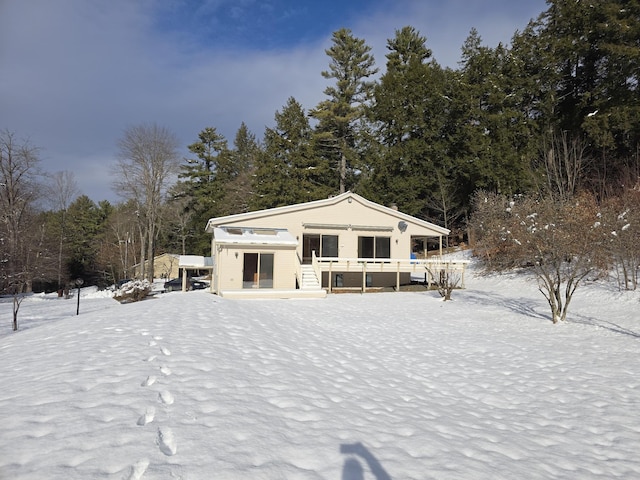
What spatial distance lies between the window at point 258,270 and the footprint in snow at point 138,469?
1468cm

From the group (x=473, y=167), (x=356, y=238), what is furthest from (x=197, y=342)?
(x=473, y=167)

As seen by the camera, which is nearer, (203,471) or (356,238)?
(203,471)

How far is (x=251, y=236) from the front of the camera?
1775cm

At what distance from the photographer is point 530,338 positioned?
31.0ft

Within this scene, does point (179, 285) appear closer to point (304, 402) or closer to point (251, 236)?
point (251, 236)

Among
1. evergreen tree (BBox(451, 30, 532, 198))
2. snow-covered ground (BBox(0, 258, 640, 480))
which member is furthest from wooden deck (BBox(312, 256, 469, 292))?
evergreen tree (BBox(451, 30, 532, 198))

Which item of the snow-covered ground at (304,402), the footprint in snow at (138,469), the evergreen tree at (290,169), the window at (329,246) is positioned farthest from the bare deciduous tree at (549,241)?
the evergreen tree at (290,169)

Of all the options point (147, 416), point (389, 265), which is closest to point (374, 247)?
point (389, 265)

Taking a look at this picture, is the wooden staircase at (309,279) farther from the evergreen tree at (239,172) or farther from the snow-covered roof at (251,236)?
the evergreen tree at (239,172)

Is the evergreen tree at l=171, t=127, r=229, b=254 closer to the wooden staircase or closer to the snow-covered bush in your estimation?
the snow-covered bush

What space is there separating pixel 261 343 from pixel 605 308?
1197cm

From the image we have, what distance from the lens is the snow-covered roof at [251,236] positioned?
55.6 feet

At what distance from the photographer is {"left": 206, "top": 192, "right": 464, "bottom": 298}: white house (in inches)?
672

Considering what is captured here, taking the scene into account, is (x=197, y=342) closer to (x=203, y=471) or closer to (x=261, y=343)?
(x=261, y=343)
